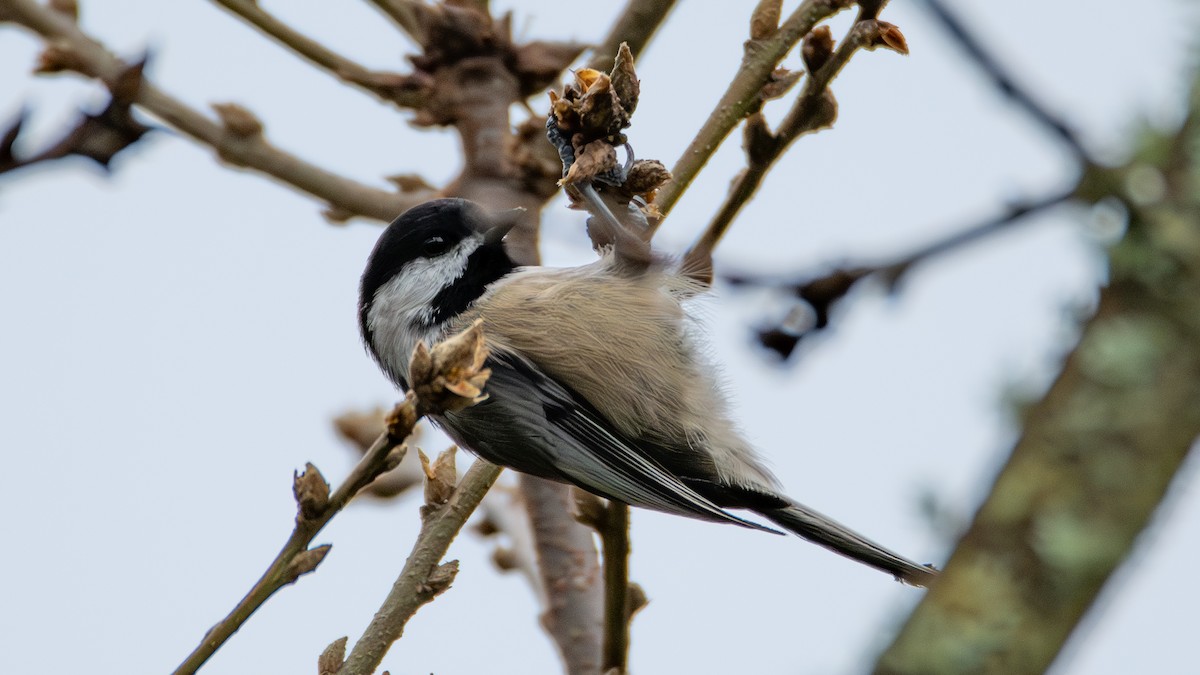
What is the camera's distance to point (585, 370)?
2.74 metres

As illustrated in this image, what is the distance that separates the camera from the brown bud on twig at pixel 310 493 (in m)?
1.45

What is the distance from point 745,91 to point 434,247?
1007 mm

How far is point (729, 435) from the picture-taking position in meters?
2.77

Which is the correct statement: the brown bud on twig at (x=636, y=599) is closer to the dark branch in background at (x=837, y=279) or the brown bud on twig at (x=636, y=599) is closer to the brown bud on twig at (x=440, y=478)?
the brown bud on twig at (x=440, y=478)

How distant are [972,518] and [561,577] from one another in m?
2.04

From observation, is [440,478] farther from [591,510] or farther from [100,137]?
[100,137]

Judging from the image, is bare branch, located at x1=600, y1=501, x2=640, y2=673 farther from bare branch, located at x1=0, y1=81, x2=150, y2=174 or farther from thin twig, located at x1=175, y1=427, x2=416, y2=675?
bare branch, located at x1=0, y1=81, x2=150, y2=174

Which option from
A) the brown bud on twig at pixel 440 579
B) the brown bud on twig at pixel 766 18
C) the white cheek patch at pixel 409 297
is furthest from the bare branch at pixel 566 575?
the brown bud on twig at pixel 766 18

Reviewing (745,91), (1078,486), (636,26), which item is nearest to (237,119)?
(636,26)

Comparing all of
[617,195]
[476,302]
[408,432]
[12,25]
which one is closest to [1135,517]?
[408,432]

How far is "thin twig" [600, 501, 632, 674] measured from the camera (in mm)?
2062

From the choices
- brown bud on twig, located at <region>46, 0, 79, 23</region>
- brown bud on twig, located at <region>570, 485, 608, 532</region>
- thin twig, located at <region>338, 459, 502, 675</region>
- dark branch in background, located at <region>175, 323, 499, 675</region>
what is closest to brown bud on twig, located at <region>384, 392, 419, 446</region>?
dark branch in background, located at <region>175, 323, 499, 675</region>

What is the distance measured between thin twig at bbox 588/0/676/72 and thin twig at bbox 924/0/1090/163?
5.16ft

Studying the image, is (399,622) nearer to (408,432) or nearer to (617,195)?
(408,432)
